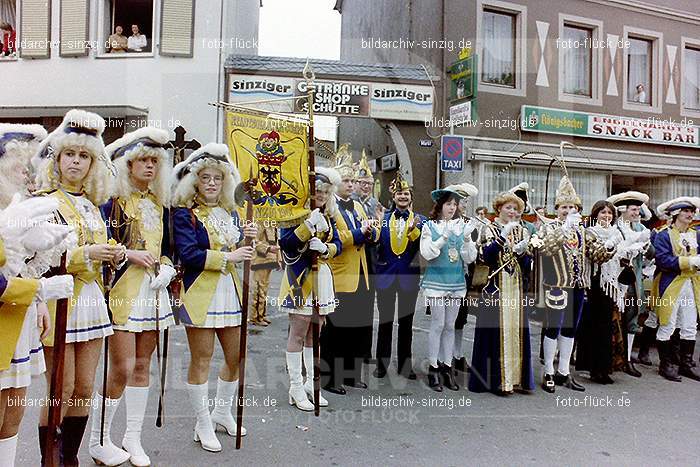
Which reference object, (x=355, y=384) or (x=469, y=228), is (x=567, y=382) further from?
(x=355, y=384)

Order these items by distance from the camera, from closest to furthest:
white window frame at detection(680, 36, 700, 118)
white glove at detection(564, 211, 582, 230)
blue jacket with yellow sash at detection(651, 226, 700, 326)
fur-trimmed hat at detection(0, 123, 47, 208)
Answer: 1. fur-trimmed hat at detection(0, 123, 47, 208)
2. white glove at detection(564, 211, 582, 230)
3. blue jacket with yellow sash at detection(651, 226, 700, 326)
4. white window frame at detection(680, 36, 700, 118)

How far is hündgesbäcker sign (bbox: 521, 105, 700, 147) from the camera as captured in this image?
13094 mm

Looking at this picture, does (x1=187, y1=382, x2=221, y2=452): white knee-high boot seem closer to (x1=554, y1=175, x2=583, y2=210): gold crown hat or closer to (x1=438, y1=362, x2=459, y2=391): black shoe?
(x1=438, y1=362, x2=459, y2=391): black shoe

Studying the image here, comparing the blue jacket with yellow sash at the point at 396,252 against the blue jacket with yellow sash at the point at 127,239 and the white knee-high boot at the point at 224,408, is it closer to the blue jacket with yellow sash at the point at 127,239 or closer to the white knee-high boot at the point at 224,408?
the white knee-high boot at the point at 224,408

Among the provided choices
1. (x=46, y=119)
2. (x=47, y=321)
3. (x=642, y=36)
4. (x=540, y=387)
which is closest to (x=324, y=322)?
(x=540, y=387)

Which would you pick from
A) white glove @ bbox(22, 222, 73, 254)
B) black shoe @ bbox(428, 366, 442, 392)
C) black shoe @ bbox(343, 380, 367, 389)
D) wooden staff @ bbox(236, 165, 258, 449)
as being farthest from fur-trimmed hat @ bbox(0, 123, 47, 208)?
black shoe @ bbox(428, 366, 442, 392)

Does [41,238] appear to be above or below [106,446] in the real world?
above

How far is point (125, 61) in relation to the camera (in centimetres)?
1240

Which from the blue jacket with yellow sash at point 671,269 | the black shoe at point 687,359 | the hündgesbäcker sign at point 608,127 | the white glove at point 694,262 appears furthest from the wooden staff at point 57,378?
the hündgesbäcker sign at point 608,127

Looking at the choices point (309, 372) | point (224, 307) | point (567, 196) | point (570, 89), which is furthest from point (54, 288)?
point (570, 89)

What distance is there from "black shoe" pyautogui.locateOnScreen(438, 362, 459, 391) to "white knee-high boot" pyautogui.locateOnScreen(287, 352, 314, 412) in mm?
1453

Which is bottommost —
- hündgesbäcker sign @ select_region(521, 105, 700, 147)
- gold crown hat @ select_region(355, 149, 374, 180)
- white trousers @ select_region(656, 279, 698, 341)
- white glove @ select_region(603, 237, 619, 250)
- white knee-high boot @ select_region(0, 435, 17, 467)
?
white knee-high boot @ select_region(0, 435, 17, 467)

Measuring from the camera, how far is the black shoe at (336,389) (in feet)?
17.0

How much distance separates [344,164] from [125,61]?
9.02m
